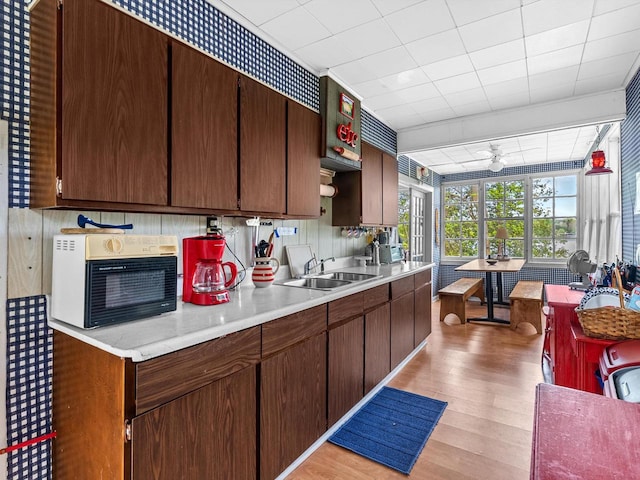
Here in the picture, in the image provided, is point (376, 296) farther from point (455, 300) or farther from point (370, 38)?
point (455, 300)

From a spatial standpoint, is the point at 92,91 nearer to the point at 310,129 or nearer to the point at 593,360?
the point at 310,129

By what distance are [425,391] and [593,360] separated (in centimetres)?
122

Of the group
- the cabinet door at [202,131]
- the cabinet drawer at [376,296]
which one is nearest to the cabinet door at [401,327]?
the cabinet drawer at [376,296]

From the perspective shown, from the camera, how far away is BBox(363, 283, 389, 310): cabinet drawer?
2.51 m

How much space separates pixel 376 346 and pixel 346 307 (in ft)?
2.04

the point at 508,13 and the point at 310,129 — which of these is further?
the point at 310,129

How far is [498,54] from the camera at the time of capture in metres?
2.68

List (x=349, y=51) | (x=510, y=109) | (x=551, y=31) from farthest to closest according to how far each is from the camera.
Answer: (x=510, y=109), (x=349, y=51), (x=551, y=31)

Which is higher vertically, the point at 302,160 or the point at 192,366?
the point at 302,160

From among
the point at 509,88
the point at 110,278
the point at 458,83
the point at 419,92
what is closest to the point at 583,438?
the point at 110,278

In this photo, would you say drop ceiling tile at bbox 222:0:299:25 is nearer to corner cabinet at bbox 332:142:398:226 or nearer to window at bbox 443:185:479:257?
corner cabinet at bbox 332:142:398:226

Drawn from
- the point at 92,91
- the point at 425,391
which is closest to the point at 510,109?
the point at 425,391

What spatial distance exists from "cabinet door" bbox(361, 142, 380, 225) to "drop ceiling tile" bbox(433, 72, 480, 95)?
831mm

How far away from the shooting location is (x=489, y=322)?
4848mm
